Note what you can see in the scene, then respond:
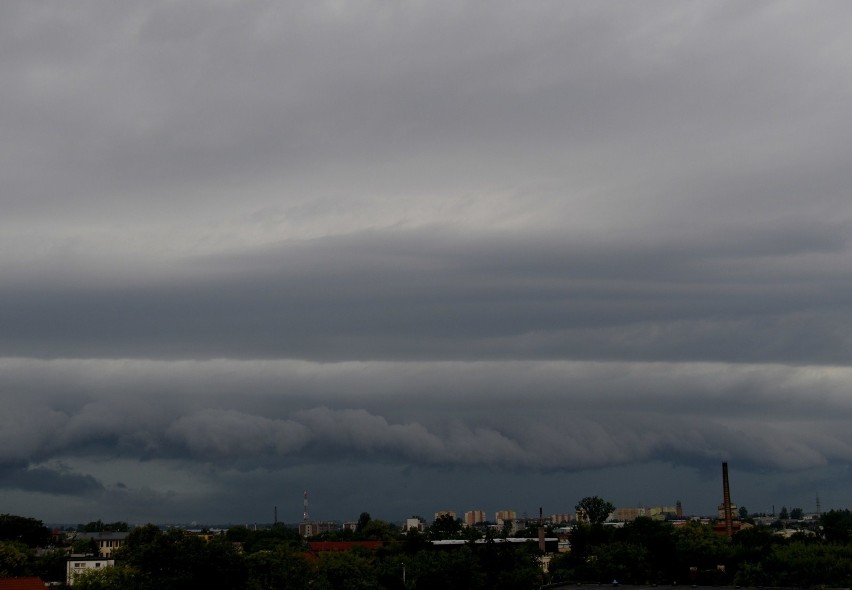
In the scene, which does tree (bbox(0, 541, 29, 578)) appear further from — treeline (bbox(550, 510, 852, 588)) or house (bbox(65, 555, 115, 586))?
treeline (bbox(550, 510, 852, 588))

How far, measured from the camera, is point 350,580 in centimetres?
14000

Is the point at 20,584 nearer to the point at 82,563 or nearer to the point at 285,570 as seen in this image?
the point at 285,570

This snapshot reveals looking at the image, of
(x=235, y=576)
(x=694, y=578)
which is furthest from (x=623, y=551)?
(x=235, y=576)

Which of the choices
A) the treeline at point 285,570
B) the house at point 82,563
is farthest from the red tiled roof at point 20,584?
the house at point 82,563

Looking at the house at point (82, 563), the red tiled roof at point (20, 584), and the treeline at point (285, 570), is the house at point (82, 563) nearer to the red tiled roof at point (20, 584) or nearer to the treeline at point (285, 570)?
the treeline at point (285, 570)

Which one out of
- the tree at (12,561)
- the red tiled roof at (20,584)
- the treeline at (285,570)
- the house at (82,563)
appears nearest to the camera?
the red tiled roof at (20,584)

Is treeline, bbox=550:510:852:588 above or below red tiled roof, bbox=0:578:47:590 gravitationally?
below

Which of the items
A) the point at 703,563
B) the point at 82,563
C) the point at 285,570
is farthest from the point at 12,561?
the point at 703,563

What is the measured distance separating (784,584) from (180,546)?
71.8 metres

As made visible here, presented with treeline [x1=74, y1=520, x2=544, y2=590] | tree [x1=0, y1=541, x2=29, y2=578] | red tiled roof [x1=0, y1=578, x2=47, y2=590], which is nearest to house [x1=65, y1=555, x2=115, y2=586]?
tree [x1=0, y1=541, x2=29, y2=578]

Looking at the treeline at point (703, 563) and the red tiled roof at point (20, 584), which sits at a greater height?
the red tiled roof at point (20, 584)

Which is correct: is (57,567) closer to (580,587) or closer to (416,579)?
(416,579)

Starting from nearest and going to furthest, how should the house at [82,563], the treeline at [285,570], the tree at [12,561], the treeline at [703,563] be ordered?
the treeline at [285,570], the treeline at [703,563], the tree at [12,561], the house at [82,563]

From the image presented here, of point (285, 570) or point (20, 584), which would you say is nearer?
point (20, 584)
